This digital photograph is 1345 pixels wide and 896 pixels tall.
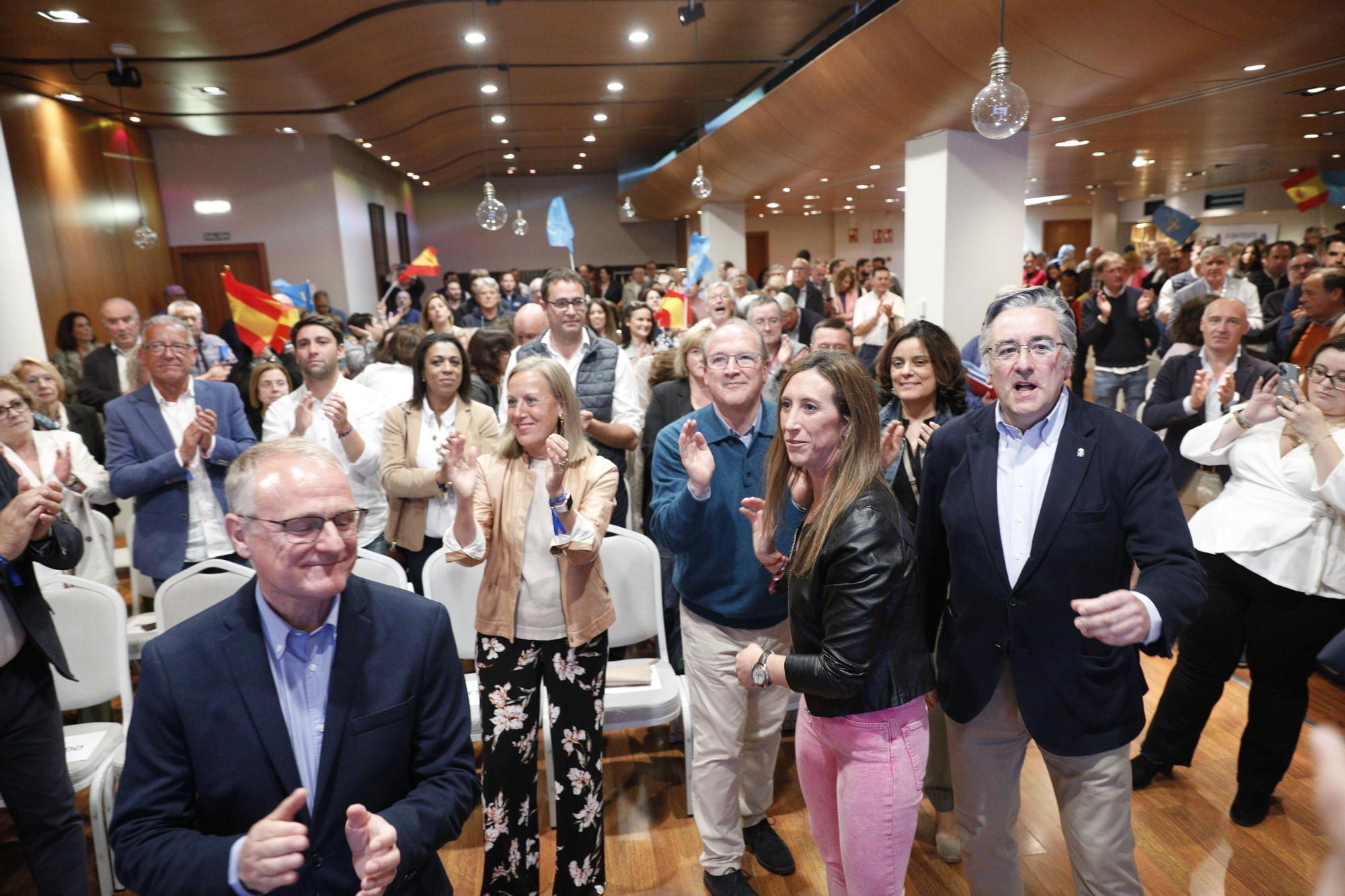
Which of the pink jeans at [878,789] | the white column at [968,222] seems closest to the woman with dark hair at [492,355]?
the pink jeans at [878,789]

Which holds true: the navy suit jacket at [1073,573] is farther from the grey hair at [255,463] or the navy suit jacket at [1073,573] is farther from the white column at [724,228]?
the white column at [724,228]

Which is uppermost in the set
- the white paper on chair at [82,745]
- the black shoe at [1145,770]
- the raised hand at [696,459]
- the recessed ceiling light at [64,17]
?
the recessed ceiling light at [64,17]

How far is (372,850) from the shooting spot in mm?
1297

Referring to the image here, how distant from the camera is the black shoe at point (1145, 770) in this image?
298 centimetres

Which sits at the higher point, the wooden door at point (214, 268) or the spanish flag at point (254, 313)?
the wooden door at point (214, 268)

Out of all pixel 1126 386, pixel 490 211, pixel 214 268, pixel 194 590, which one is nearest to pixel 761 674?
pixel 194 590

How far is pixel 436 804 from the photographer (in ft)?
4.80

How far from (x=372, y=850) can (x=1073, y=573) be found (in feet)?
4.94

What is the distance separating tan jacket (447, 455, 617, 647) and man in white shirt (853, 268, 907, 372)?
562 cm

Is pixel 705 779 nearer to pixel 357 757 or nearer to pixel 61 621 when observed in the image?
pixel 357 757

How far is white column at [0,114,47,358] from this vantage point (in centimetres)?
563

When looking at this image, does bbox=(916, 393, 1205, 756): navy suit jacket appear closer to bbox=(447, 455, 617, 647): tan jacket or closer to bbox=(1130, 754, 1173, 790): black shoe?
bbox=(447, 455, 617, 647): tan jacket

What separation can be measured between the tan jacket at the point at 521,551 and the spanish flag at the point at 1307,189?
9.66 metres

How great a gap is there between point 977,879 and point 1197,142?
39.5 feet
